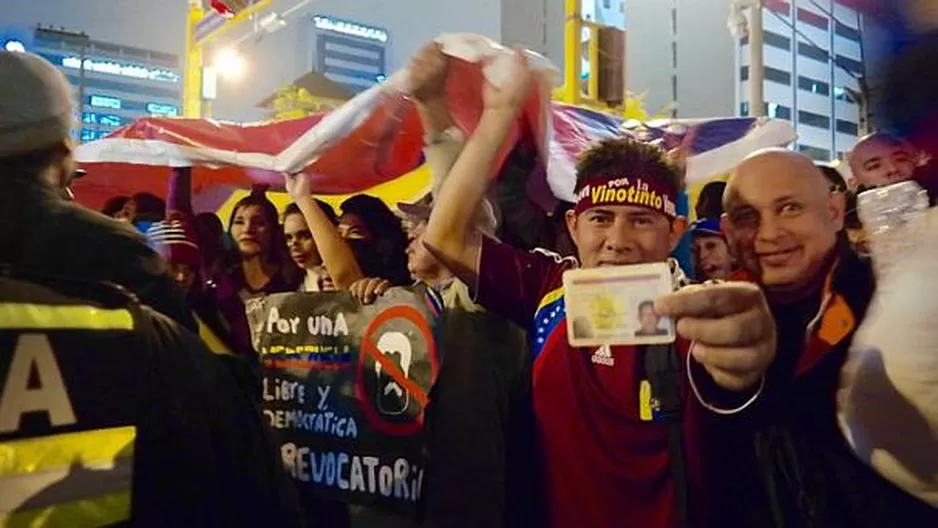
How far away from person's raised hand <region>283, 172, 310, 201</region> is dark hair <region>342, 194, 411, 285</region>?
0.21 m

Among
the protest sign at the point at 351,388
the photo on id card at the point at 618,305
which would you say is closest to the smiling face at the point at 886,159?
the photo on id card at the point at 618,305

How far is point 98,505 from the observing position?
4.88ft

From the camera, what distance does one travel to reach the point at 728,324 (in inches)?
71.3

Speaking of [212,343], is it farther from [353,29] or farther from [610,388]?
[353,29]

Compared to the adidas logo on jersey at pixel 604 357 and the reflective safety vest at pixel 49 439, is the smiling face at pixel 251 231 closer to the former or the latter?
the adidas logo on jersey at pixel 604 357

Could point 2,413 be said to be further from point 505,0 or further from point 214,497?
point 505,0

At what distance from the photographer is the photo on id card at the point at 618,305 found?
1988 millimetres

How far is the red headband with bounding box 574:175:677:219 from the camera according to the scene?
2592 millimetres

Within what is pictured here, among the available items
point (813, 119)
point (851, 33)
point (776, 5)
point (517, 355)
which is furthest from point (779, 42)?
point (851, 33)

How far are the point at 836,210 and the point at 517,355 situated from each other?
4.00 ft

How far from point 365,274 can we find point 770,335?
2694 mm

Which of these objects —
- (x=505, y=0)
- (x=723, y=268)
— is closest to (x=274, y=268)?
(x=723, y=268)

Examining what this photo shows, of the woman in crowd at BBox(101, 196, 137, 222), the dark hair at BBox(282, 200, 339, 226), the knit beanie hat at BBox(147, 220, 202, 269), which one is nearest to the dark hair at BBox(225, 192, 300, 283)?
the dark hair at BBox(282, 200, 339, 226)

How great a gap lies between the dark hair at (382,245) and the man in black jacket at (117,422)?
8.65 feet
